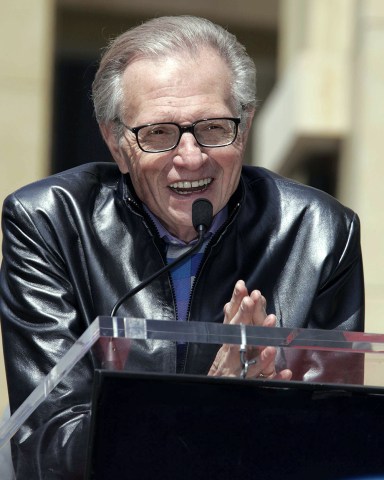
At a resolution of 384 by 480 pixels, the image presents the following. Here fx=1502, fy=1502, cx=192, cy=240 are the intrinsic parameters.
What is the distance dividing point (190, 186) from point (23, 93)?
14.9 feet

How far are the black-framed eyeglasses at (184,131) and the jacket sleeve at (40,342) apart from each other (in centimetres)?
29

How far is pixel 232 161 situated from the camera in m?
3.21

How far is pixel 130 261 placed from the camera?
326 centimetres

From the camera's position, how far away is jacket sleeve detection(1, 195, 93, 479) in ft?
7.80

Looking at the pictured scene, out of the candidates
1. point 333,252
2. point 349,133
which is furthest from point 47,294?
point 349,133

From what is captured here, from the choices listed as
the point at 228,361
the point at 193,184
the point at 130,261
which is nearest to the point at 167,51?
the point at 193,184

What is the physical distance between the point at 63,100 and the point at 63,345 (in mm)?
5452

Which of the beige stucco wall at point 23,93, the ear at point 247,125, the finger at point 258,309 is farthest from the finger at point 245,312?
the beige stucco wall at point 23,93

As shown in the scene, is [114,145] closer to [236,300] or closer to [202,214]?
[202,214]

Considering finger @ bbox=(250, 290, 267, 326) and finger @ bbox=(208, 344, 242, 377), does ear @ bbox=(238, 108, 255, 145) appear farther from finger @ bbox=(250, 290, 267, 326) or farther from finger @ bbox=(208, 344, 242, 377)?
finger @ bbox=(208, 344, 242, 377)

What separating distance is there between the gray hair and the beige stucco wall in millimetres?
4148

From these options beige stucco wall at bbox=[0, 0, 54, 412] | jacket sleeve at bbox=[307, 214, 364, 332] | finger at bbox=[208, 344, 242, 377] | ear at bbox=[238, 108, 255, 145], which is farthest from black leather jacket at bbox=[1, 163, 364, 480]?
beige stucco wall at bbox=[0, 0, 54, 412]

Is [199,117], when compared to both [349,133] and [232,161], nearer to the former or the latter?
[232,161]

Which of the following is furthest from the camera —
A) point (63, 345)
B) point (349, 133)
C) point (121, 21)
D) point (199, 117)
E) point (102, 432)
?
point (121, 21)
